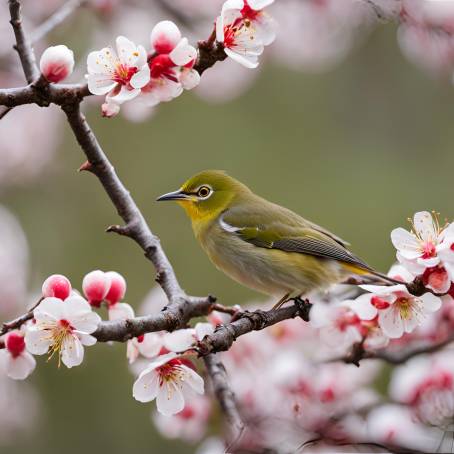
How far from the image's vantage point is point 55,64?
182cm

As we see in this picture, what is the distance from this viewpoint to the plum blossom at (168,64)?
190 cm

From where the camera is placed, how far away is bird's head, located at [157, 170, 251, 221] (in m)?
3.44

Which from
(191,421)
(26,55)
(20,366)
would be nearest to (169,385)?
(20,366)

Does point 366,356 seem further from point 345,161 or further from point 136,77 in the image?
point 345,161

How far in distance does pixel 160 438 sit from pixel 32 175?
7.09ft

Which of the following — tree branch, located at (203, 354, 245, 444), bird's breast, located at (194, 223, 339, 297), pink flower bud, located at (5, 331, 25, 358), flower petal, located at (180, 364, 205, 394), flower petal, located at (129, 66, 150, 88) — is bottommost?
bird's breast, located at (194, 223, 339, 297)

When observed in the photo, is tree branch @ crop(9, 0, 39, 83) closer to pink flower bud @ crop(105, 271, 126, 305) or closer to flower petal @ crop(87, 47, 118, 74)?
flower petal @ crop(87, 47, 118, 74)

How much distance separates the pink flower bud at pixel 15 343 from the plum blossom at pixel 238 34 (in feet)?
2.94

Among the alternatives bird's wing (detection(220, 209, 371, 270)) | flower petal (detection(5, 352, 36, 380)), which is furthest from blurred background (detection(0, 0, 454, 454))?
flower petal (detection(5, 352, 36, 380))

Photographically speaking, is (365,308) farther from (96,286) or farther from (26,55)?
(26,55)

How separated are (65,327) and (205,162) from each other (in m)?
5.25

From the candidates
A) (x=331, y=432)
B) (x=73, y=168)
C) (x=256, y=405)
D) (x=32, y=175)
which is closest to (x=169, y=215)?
(x=73, y=168)

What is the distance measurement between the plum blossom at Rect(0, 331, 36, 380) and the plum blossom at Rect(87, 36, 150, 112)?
0.67m

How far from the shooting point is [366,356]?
248 cm
